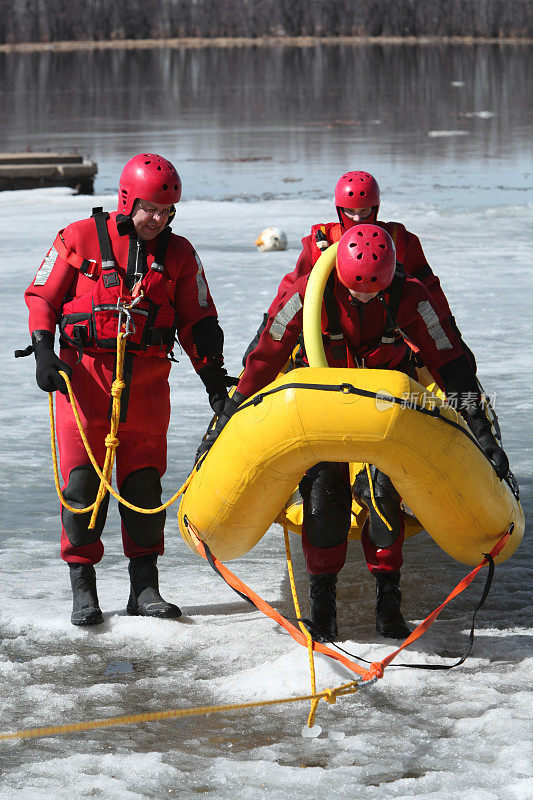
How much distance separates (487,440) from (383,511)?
0.42 metres

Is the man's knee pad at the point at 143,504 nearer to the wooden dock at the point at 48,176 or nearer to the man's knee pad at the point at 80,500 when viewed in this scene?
the man's knee pad at the point at 80,500

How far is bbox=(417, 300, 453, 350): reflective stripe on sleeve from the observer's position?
3.24 m

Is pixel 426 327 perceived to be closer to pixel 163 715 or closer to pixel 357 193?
pixel 357 193

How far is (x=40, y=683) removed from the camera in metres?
3.01

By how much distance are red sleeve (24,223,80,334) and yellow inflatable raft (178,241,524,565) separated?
0.65m

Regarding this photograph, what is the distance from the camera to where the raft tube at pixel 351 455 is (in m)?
2.81

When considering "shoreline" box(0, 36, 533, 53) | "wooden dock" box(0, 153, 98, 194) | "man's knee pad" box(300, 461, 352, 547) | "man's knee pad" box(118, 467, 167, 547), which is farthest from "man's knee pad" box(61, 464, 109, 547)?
"shoreline" box(0, 36, 533, 53)

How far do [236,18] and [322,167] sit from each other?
5679 centimetres

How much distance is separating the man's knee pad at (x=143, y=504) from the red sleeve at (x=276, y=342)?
1.35 ft

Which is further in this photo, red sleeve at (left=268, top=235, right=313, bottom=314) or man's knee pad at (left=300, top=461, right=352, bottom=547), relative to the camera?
red sleeve at (left=268, top=235, right=313, bottom=314)

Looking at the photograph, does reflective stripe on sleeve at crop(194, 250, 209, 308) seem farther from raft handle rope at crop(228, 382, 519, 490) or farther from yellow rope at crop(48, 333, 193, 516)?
raft handle rope at crop(228, 382, 519, 490)

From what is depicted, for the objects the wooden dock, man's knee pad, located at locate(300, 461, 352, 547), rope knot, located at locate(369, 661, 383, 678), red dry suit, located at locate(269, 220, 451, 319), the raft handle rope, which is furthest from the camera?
the wooden dock

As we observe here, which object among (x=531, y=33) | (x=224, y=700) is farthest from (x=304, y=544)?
(x=531, y=33)

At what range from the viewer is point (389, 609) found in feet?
10.8
